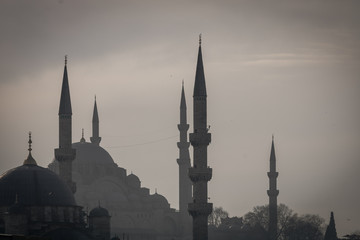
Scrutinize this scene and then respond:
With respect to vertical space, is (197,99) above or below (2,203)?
above

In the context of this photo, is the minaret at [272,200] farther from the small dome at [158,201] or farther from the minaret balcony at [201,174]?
the minaret balcony at [201,174]

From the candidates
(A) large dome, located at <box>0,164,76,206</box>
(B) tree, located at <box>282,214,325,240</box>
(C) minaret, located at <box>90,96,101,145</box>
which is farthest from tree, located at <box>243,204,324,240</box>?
(A) large dome, located at <box>0,164,76,206</box>

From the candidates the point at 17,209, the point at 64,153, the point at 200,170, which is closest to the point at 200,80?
the point at 200,170

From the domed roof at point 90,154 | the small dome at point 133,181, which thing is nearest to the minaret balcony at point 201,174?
the domed roof at point 90,154

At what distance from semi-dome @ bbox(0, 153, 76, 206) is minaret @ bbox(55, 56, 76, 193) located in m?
8.03

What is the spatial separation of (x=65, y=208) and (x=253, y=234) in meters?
36.4

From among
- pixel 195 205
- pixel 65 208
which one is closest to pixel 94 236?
pixel 65 208

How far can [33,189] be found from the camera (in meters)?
84.4

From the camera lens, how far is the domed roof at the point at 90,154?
12112cm

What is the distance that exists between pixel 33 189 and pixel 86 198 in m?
30.9

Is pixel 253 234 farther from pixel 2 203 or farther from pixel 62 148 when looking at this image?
pixel 2 203

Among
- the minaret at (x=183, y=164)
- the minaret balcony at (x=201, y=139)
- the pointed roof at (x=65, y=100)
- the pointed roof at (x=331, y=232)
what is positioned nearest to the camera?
the minaret balcony at (x=201, y=139)

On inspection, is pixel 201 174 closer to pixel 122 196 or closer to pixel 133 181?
pixel 122 196

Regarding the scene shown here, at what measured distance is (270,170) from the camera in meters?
117
